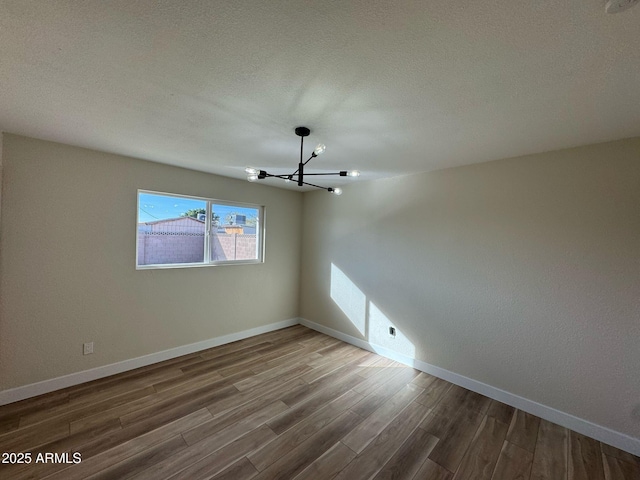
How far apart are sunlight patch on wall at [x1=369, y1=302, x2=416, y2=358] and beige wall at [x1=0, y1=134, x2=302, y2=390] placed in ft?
7.28

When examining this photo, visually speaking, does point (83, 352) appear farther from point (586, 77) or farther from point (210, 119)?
point (586, 77)

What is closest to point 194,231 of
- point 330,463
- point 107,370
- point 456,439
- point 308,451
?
point 107,370

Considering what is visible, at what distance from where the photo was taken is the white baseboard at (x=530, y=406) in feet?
6.67

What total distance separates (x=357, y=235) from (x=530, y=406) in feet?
8.70

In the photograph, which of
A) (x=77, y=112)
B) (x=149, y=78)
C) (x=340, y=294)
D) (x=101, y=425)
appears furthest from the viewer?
(x=340, y=294)

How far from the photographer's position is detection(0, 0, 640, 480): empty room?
1.19 m

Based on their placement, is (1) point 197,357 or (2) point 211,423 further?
(1) point 197,357

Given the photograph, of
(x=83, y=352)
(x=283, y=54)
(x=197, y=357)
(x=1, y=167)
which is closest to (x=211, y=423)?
(x=197, y=357)

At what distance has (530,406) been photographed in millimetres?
2430

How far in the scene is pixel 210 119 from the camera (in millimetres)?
1950

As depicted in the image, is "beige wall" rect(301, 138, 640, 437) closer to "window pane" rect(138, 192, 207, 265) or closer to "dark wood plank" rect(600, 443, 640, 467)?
"dark wood plank" rect(600, 443, 640, 467)

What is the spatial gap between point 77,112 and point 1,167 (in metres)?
1.11

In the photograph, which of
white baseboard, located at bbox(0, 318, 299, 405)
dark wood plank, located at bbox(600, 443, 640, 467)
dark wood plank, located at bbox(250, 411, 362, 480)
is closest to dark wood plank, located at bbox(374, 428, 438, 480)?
dark wood plank, located at bbox(250, 411, 362, 480)

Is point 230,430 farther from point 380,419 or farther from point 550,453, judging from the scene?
point 550,453
